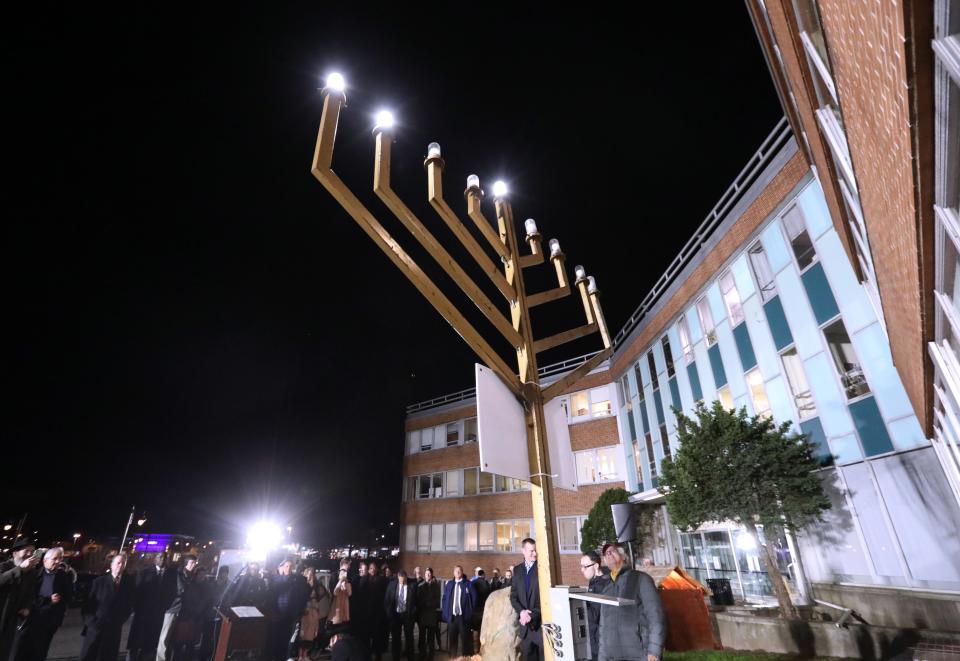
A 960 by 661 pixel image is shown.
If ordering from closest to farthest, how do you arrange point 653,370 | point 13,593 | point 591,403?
point 13,593, point 653,370, point 591,403

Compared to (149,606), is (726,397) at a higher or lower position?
higher

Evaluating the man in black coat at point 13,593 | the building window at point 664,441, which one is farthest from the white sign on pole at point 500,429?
the building window at point 664,441

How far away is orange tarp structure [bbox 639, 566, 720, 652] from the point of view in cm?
765

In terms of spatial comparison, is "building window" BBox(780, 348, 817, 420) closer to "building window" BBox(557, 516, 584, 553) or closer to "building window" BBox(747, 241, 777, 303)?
"building window" BBox(747, 241, 777, 303)

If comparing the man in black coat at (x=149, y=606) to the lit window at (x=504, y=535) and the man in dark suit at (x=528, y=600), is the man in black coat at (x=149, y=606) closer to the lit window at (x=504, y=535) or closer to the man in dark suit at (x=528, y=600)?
the man in dark suit at (x=528, y=600)

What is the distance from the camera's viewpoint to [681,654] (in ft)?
23.5

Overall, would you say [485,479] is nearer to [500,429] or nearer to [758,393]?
[758,393]

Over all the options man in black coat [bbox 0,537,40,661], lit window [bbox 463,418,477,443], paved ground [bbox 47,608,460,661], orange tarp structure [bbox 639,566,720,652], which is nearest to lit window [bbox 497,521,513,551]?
lit window [bbox 463,418,477,443]

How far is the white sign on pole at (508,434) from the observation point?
2.80m

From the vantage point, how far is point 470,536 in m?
25.0

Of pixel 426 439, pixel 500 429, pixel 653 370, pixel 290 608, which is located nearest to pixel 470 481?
A: pixel 426 439

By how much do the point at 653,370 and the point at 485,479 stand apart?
11803 mm

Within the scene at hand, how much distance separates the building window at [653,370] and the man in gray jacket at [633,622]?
51.3 ft

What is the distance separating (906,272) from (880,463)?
8.26 m
